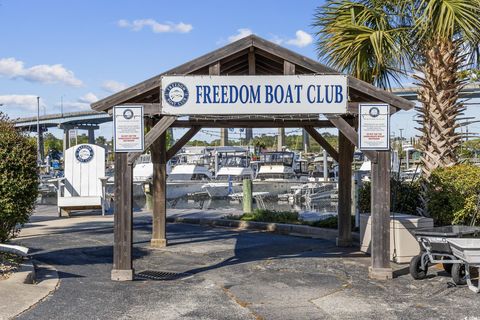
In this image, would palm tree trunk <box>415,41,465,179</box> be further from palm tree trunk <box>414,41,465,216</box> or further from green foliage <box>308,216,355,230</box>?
green foliage <box>308,216,355,230</box>

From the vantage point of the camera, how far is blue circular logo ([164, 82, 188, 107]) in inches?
356

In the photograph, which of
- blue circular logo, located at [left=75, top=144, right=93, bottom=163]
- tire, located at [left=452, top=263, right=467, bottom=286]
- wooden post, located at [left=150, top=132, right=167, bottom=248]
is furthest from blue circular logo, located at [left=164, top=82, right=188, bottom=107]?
blue circular logo, located at [left=75, top=144, right=93, bottom=163]

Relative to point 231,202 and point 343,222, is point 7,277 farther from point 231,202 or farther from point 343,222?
point 231,202

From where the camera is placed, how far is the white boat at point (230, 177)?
126 ft

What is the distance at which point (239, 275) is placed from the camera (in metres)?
9.28

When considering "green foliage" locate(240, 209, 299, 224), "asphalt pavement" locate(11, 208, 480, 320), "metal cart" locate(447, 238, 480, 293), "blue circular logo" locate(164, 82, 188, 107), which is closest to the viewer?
"asphalt pavement" locate(11, 208, 480, 320)

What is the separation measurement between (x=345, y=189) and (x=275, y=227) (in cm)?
340

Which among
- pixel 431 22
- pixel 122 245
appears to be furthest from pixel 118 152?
pixel 431 22

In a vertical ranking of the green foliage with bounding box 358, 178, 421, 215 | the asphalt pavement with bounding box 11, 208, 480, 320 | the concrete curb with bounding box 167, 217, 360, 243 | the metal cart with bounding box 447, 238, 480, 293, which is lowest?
the asphalt pavement with bounding box 11, 208, 480, 320

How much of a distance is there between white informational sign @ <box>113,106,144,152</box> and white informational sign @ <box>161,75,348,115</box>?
47 centimetres

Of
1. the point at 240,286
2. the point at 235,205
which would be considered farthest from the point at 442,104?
the point at 235,205

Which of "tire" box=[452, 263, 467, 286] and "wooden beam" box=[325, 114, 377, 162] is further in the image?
"wooden beam" box=[325, 114, 377, 162]

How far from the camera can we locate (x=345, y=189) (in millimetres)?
12195

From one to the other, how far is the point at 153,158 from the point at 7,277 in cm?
500
